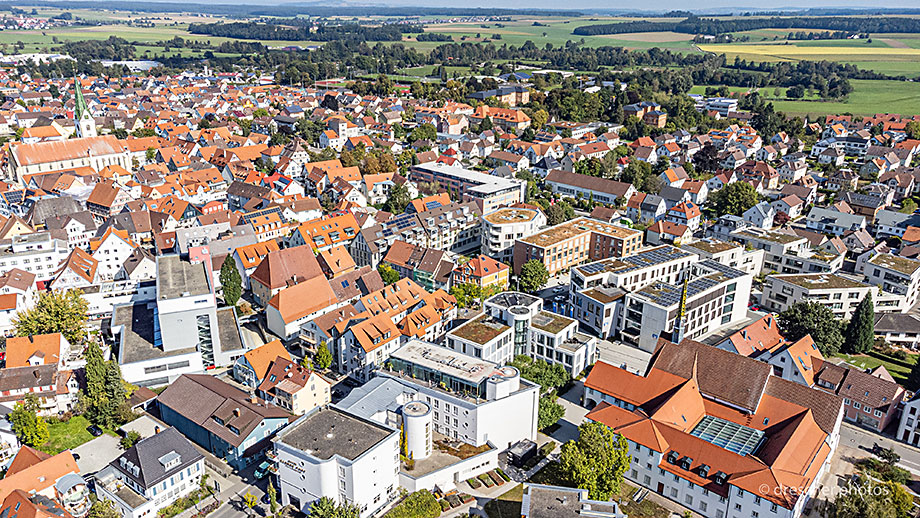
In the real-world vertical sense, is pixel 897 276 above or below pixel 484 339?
below

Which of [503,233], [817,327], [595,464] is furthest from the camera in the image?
[503,233]

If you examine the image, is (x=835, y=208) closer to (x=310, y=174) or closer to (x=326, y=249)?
(x=326, y=249)

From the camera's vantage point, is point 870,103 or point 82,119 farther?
point 870,103

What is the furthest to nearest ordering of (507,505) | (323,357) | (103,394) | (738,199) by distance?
1. (738,199)
2. (323,357)
3. (103,394)
4. (507,505)

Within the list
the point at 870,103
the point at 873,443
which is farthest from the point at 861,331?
the point at 870,103

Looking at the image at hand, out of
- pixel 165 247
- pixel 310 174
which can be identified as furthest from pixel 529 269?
pixel 310 174

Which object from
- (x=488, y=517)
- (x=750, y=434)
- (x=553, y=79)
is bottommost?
(x=488, y=517)

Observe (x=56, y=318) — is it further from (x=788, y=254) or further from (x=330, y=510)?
(x=788, y=254)

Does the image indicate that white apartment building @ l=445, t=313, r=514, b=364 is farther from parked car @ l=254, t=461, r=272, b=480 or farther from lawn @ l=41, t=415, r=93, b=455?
lawn @ l=41, t=415, r=93, b=455
